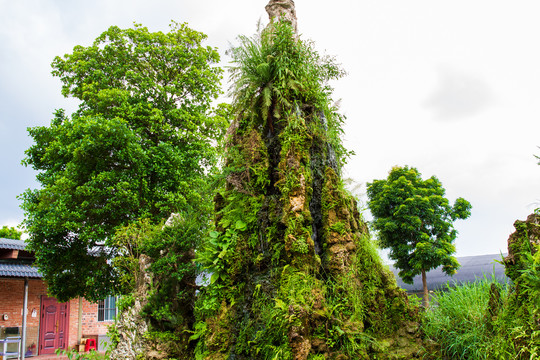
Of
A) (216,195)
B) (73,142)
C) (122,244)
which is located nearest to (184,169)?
(73,142)

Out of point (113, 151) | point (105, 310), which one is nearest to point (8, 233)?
point (105, 310)

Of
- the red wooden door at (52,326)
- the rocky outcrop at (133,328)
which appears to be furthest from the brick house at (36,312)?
the rocky outcrop at (133,328)

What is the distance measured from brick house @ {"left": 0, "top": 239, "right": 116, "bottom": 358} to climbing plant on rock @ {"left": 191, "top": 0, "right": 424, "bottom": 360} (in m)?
13.1

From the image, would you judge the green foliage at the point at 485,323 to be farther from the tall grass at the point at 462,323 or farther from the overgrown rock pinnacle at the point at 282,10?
the overgrown rock pinnacle at the point at 282,10

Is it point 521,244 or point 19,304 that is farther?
point 19,304

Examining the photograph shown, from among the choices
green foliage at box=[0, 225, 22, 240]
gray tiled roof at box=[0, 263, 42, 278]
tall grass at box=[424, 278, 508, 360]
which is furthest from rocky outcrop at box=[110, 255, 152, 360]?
green foliage at box=[0, 225, 22, 240]

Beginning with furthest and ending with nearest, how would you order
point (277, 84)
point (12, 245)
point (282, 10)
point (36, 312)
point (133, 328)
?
point (36, 312), point (12, 245), point (282, 10), point (133, 328), point (277, 84)

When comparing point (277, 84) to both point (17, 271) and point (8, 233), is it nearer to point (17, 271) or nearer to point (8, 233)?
point (17, 271)

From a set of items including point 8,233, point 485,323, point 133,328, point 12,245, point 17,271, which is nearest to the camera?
point 485,323

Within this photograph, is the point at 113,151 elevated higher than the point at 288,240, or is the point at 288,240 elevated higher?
the point at 113,151

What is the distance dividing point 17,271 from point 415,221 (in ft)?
68.8

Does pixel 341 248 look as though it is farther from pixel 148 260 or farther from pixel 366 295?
pixel 148 260

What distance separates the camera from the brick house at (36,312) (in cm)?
1656

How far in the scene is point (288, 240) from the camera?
504 centimetres
